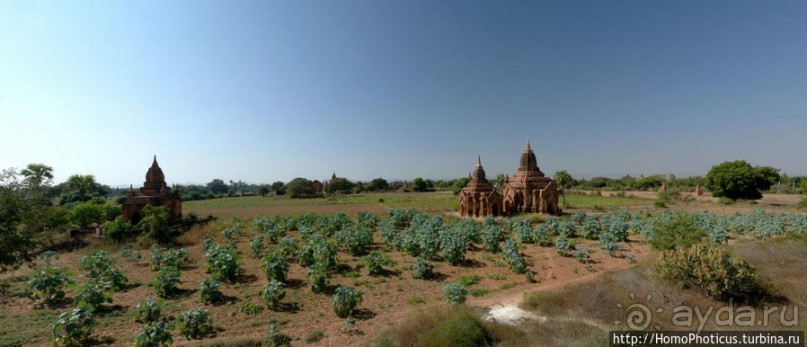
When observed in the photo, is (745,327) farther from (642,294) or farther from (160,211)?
(160,211)

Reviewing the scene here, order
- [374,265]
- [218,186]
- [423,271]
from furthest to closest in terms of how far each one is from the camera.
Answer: [218,186], [374,265], [423,271]

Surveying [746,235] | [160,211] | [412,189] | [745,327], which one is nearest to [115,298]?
[160,211]

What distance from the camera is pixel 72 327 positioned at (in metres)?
6.85

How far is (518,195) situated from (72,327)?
30627 millimetres

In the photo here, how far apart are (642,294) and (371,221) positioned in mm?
18528

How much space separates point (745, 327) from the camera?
22.2ft

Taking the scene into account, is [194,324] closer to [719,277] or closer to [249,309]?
[249,309]

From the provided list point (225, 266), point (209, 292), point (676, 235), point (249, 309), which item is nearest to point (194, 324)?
point (249, 309)

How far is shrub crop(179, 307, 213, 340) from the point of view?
291 inches

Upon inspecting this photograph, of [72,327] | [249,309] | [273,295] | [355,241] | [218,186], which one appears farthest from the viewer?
[218,186]

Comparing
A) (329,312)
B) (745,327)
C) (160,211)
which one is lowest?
(329,312)

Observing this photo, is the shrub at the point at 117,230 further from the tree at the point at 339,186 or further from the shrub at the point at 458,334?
the tree at the point at 339,186

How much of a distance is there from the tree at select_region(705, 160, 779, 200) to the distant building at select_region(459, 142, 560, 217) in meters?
25.3

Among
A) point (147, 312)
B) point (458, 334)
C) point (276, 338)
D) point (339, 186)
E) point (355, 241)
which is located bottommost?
point (276, 338)
